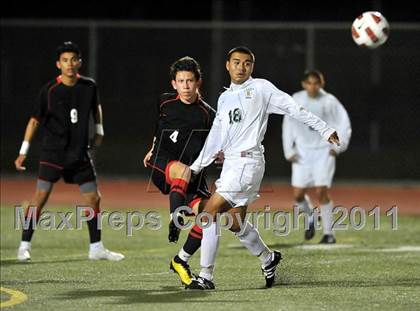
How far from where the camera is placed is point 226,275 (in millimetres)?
Result: 10016

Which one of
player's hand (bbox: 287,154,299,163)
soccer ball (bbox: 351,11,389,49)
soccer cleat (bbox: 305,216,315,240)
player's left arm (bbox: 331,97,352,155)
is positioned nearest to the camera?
soccer ball (bbox: 351,11,389,49)

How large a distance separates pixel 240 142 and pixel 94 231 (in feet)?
10.2

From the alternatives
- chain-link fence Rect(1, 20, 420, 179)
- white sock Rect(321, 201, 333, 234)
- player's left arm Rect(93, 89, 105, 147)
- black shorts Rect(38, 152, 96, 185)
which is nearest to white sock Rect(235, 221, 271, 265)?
black shorts Rect(38, 152, 96, 185)

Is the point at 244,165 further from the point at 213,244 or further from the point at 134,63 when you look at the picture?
the point at 134,63

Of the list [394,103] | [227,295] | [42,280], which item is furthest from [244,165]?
[394,103]

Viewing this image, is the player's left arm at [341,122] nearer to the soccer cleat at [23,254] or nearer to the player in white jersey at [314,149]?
the player in white jersey at [314,149]

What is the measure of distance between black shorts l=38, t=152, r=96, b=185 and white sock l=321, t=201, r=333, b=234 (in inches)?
124

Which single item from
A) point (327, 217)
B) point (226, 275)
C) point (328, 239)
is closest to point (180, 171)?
point (226, 275)

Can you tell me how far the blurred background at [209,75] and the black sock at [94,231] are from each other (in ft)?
31.1

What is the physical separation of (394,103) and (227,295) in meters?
14.7

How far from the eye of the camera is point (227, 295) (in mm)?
8648

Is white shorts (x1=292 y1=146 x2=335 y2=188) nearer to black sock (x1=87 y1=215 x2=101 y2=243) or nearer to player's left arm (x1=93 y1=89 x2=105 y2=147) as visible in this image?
player's left arm (x1=93 y1=89 x2=105 y2=147)

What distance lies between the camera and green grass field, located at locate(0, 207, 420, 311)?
27.3ft

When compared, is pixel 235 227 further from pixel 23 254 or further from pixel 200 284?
pixel 23 254
